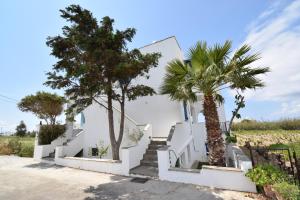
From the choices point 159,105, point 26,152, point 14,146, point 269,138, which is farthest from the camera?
point 269,138

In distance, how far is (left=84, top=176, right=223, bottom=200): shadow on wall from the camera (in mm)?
5559

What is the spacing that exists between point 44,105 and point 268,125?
81.4 feet

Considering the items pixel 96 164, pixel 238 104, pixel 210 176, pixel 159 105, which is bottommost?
pixel 210 176

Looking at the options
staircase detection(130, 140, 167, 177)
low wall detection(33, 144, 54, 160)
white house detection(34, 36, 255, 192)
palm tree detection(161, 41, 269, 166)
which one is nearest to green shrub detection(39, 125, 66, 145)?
white house detection(34, 36, 255, 192)

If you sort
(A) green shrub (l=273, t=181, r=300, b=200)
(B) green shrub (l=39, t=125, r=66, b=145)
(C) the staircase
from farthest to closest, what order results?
(B) green shrub (l=39, t=125, r=66, b=145), (C) the staircase, (A) green shrub (l=273, t=181, r=300, b=200)

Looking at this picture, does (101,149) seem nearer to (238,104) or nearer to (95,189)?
(95,189)

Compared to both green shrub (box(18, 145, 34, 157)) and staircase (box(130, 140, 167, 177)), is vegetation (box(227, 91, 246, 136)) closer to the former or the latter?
staircase (box(130, 140, 167, 177))

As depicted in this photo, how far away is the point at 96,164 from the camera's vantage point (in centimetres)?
912

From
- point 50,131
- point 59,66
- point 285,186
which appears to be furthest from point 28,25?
point 285,186

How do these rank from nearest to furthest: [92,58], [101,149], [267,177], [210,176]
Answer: [267,177], [210,176], [92,58], [101,149]

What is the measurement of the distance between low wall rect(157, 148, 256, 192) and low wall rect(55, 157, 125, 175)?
7.65 feet

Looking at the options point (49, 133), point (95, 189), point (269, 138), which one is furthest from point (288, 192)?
point (269, 138)

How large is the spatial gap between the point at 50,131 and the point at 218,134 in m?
12.9

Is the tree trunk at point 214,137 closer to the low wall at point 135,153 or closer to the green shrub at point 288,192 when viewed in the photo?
the green shrub at point 288,192
